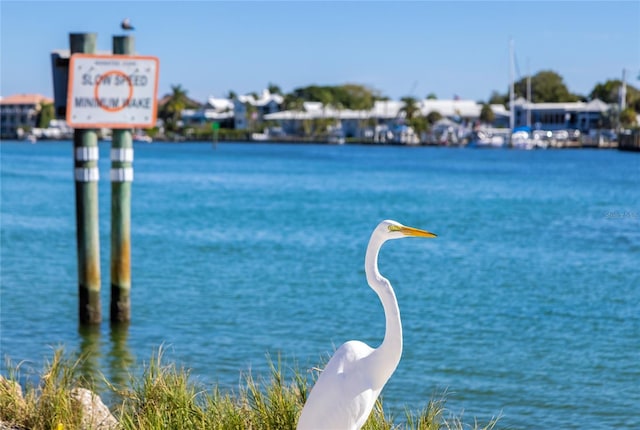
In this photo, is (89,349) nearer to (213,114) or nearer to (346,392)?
(346,392)

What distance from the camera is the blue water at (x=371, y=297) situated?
13109 mm

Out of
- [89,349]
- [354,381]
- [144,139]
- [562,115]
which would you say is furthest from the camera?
[144,139]

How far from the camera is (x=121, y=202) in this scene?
13617mm

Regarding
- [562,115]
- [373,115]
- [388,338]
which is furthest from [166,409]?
[373,115]

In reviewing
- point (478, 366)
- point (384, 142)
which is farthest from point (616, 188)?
point (384, 142)

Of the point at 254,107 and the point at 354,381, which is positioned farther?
the point at 254,107

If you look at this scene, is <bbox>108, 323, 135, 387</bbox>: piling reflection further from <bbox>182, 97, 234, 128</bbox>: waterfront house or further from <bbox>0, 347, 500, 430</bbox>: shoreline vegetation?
<bbox>182, 97, 234, 128</bbox>: waterfront house

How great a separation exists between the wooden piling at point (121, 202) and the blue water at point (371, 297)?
2.84 feet

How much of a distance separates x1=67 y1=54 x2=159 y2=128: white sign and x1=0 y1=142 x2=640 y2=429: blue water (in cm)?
305

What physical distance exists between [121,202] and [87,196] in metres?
0.47

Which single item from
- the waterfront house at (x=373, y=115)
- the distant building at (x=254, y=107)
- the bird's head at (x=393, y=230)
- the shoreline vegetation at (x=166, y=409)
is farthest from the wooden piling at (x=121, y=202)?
the distant building at (x=254, y=107)

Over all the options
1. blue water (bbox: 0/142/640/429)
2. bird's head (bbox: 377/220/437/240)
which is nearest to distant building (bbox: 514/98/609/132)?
blue water (bbox: 0/142/640/429)

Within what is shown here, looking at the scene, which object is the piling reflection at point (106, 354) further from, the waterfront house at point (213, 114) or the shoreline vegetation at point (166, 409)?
the waterfront house at point (213, 114)

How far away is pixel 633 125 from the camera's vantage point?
5861 inches
